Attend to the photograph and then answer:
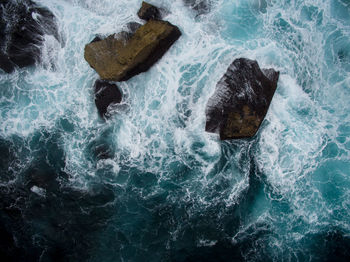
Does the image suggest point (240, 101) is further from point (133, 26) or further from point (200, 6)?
point (133, 26)

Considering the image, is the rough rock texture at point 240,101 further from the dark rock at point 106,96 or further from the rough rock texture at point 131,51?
the dark rock at point 106,96

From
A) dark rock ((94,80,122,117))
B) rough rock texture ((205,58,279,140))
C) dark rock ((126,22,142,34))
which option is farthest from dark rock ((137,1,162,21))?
rough rock texture ((205,58,279,140))

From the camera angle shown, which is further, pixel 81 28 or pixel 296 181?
pixel 81 28

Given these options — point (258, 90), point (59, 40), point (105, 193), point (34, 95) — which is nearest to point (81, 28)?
point (59, 40)

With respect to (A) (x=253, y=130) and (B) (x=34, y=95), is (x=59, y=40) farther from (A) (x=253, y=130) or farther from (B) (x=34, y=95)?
(A) (x=253, y=130)

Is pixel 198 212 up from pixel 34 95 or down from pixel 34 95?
down

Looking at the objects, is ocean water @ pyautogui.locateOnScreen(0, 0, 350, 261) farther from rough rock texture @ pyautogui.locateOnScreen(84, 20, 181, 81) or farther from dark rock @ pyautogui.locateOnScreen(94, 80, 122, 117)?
rough rock texture @ pyautogui.locateOnScreen(84, 20, 181, 81)
